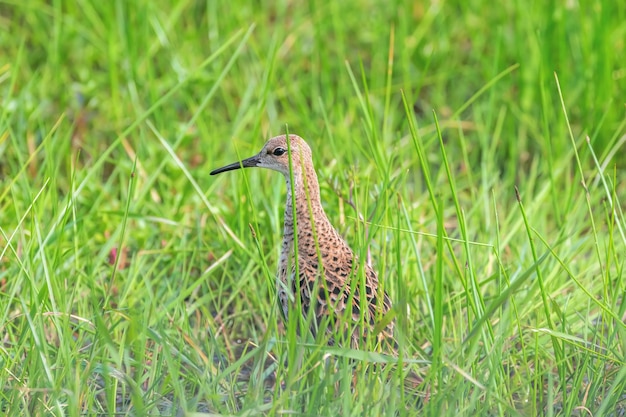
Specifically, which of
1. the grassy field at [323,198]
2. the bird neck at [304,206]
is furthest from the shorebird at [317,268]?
the grassy field at [323,198]

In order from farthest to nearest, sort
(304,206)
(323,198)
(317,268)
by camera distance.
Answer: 1. (323,198)
2. (304,206)
3. (317,268)

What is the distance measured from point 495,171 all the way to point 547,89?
568mm

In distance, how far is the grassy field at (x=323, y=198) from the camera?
10.7ft

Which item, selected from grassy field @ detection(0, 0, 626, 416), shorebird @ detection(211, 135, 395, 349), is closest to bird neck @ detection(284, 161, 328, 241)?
shorebird @ detection(211, 135, 395, 349)

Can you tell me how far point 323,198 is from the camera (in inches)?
187

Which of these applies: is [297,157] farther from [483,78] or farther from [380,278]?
[483,78]

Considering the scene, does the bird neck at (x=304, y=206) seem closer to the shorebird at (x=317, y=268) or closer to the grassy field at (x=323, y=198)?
the shorebird at (x=317, y=268)

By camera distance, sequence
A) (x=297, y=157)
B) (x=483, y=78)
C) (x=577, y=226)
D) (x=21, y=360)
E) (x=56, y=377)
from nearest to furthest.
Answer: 1. (x=56, y=377)
2. (x=21, y=360)
3. (x=297, y=157)
4. (x=577, y=226)
5. (x=483, y=78)

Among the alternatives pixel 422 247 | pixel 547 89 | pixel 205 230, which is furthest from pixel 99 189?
pixel 547 89

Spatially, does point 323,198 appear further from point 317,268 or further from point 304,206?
point 317,268

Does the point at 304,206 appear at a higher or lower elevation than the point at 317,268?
higher

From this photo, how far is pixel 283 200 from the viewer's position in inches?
191

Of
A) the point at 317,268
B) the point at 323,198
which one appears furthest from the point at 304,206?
the point at 323,198

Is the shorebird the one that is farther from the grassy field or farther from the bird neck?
the grassy field
